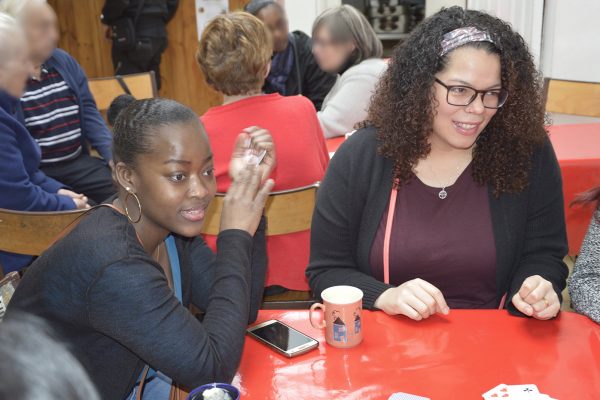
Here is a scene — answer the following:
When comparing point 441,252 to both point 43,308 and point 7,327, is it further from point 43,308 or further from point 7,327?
point 7,327

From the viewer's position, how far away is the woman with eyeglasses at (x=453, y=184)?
1.61 metres

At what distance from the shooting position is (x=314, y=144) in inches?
93.8

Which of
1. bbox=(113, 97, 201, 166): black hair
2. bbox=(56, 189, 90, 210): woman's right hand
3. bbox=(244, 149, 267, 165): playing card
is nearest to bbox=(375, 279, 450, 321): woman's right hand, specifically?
bbox=(244, 149, 267, 165): playing card

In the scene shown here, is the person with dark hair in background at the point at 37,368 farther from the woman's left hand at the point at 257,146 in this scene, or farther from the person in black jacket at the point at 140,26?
the person in black jacket at the point at 140,26

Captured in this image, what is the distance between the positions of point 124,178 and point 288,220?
749mm

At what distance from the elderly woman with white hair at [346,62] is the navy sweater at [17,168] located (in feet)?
4.46

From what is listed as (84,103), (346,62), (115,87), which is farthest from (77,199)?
(346,62)

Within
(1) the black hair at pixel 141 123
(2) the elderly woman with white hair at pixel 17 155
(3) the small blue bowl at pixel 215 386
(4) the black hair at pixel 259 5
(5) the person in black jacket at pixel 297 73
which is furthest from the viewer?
(5) the person in black jacket at pixel 297 73

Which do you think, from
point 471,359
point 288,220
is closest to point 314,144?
point 288,220

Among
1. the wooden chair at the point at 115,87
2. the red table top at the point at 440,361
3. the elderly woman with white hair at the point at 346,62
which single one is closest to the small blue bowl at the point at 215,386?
the red table top at the point at 440,361

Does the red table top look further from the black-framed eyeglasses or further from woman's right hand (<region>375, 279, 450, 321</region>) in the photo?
the black-framed eyeglasses

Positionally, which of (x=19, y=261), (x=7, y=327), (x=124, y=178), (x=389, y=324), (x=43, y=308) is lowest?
(x=19, y=261)

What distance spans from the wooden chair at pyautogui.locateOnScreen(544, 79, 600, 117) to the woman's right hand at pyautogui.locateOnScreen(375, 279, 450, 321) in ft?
8.94

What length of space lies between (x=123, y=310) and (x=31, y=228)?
0.80m
